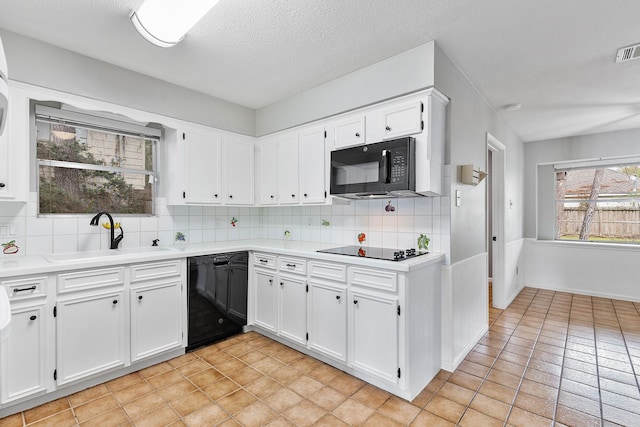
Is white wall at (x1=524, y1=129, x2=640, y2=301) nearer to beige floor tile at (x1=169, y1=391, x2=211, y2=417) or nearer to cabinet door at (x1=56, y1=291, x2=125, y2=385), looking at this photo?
beige floor tile at (x1=169, y1=391, x2=211, y2=417)

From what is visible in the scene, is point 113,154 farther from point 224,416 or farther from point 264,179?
point 224,416

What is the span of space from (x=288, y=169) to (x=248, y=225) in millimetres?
1056

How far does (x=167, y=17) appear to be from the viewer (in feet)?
6.26

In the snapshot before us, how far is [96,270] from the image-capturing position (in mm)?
2227

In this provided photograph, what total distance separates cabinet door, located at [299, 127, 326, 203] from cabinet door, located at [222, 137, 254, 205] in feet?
2.55

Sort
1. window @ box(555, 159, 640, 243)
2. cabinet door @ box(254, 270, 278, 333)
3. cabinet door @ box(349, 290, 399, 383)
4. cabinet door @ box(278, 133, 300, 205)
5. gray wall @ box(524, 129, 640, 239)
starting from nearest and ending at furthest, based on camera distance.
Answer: cabinet door @ box(349, 290, 399, 383), cabinet door @ box(254, 270, 278, 333), cabinet door @ box(278, 133, 300, 205), window @ box(555, 159, 640, 243), gray wall @ box(524, 129, 640, 239)

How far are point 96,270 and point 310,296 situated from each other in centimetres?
162

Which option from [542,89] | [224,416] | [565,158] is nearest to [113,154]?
[224,416]

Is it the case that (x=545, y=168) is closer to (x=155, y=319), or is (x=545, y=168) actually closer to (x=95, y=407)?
(x=155, y=319)

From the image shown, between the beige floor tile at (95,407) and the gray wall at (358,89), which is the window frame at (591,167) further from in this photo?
the beige floor tile at (95,407)

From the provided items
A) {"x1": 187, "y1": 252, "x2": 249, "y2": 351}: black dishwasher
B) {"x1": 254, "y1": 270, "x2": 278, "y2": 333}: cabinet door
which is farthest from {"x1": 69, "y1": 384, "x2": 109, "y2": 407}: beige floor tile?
{"x1": 254, "y1": 270, "x2": 278, "y2": 333}: cabinet door

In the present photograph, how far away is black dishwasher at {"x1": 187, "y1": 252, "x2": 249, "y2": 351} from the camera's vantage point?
109 inches

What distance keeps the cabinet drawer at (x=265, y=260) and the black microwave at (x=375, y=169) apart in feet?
2.91

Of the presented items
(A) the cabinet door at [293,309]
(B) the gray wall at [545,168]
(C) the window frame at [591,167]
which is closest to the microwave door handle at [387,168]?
(A) the cabinet door at [293,309]
